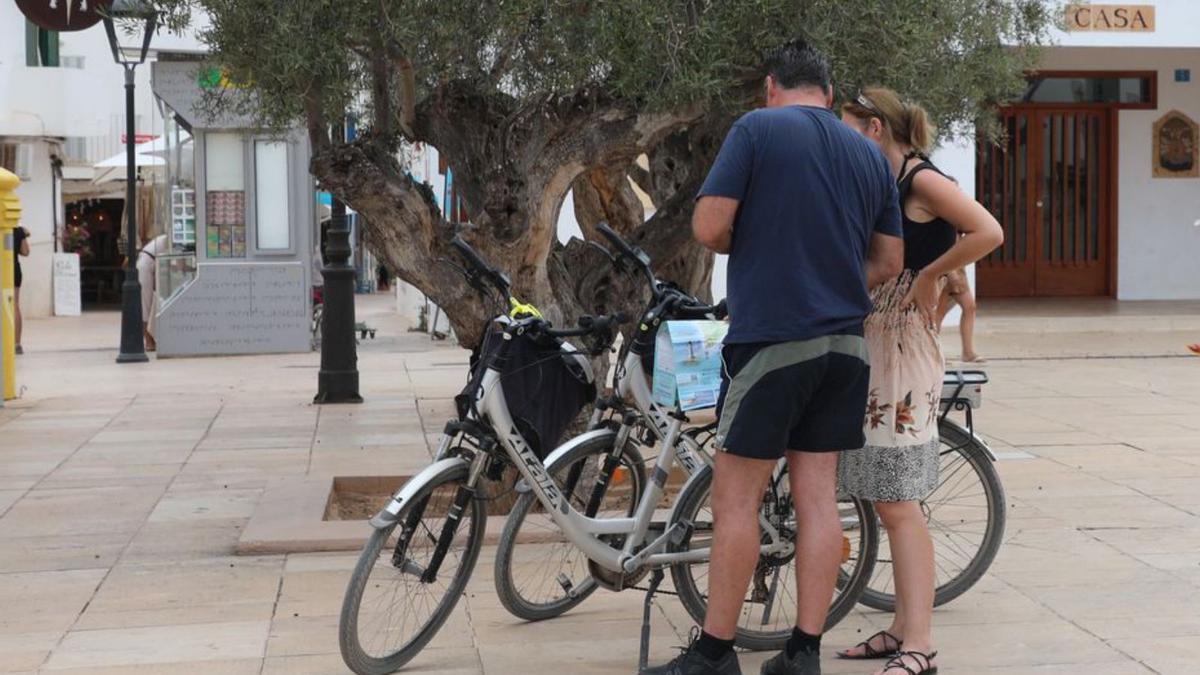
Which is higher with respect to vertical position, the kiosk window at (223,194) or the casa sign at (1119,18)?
the casa sign at (1119,18)

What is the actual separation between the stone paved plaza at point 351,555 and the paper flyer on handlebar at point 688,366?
847mm

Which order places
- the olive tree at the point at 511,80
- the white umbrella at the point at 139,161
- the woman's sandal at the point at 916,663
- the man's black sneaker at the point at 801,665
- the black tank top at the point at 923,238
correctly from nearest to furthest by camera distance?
1. the man's black sneaker at the point at 801,665
2. the woman's sandal at the point at 916,663
3. the black tank top at the point at 923,238
4. the olive tree at the point at 511,80
5. the white umbrella at the point at 139,161

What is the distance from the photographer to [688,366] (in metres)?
5.24

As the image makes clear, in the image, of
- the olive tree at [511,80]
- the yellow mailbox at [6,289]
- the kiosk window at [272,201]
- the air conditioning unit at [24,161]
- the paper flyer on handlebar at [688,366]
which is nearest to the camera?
the paper flyer on handlebar at [688,366]

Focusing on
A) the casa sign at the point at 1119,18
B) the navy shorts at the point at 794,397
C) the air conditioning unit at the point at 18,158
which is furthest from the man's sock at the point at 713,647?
the air conditioning unit at the point at 18,158

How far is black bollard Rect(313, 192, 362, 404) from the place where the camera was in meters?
12.8

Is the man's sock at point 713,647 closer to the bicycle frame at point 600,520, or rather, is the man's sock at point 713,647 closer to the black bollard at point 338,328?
the bicycle frame at point 600,520

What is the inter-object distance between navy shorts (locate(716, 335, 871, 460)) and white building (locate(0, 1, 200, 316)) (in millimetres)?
24914

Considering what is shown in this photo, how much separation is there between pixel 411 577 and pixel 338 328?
7.89 m

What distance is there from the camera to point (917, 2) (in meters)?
7.17

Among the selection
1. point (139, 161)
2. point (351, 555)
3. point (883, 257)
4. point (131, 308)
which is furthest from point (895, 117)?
point (139, 161)

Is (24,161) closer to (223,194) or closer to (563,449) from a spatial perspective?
(223,194)

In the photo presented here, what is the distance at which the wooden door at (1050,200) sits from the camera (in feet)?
71.3

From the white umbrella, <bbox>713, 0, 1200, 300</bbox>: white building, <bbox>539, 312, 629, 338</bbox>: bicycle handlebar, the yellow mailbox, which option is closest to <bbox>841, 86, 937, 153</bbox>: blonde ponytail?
<bbox>539, 312, 629, 338</bbox>: bicycle handlebar
